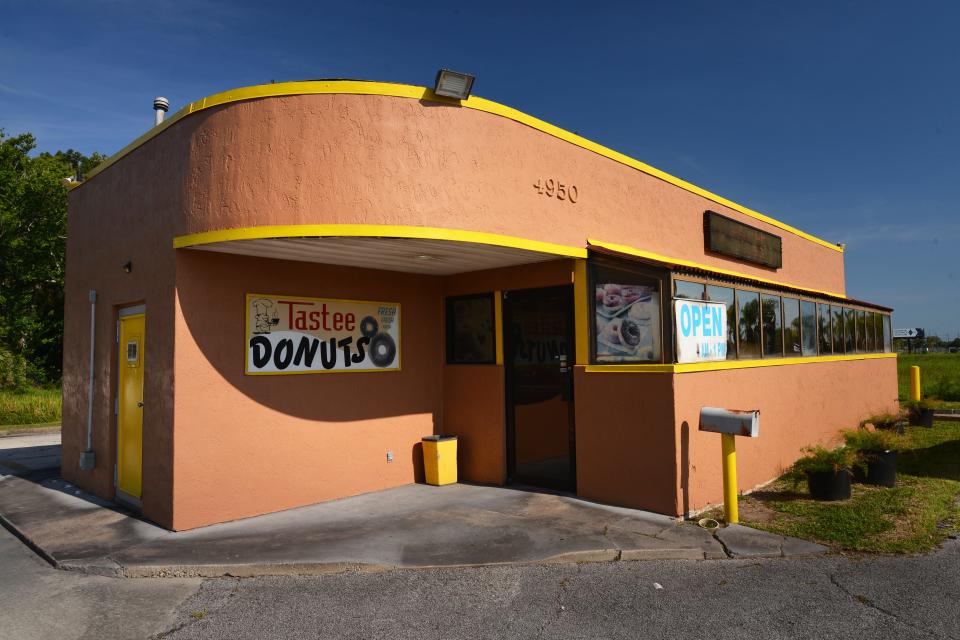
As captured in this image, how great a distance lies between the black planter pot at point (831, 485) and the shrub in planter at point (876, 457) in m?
0.90

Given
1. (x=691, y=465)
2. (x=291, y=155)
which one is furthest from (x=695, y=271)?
(x=291, y=155)

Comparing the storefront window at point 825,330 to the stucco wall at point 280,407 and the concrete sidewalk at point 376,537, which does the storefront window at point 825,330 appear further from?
the stucco wall at point 280,407

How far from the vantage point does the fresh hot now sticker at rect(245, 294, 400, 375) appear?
8.08m

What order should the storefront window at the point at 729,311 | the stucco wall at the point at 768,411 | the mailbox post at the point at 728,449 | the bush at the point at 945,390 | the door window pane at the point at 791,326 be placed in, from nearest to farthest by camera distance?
the mailbox post at the point at 728,449
the stucco wall at the point at 768,411
the storefront window at the point at 729,311
the door window pane at the point at 791,326
the bush at the point at 945,390

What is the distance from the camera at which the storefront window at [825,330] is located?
12633mm

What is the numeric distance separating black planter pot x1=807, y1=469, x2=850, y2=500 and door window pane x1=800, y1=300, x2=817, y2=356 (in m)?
3.75

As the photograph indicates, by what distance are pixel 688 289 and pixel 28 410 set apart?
21.6 metres

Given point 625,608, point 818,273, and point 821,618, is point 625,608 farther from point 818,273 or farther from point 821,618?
point 818,273

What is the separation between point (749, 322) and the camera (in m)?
9.66

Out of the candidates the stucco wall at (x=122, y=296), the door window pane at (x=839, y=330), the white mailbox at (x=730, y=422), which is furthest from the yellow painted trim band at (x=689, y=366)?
the stucco wall at (x=122, y=296)

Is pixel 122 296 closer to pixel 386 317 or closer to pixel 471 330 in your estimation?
pixel 386 317

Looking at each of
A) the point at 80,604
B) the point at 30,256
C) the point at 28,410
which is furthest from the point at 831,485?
the point at 30,256

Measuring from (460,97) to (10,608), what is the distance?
22.2 ft

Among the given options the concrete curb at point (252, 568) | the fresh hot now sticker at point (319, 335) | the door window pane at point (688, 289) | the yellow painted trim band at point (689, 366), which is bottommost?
the concrete curb at point (252, 568)
